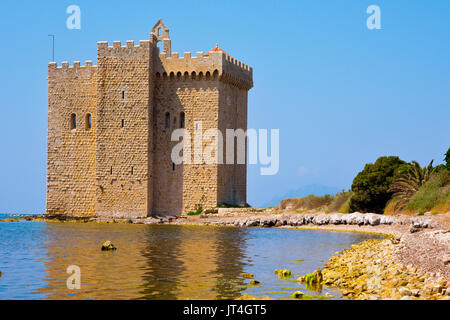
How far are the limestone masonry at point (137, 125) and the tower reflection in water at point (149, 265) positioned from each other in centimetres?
736

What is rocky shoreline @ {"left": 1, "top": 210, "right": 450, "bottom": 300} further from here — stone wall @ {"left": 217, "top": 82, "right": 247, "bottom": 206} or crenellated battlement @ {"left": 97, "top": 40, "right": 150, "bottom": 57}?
crenellated battlement @ {"left": 97, "top": 40, "right": 150, "bottom": 57}

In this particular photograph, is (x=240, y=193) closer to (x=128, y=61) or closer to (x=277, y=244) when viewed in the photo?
(x=128, y=61)

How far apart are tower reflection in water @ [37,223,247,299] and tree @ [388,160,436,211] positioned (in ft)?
23.2

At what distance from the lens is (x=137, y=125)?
92.8 ft

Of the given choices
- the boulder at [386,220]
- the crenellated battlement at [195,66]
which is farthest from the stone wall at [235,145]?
the boulder at [386,220]

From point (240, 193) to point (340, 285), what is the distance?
70.7ft

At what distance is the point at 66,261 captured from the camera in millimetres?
13430

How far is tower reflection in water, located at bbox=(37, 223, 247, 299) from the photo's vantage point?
9.52 metres

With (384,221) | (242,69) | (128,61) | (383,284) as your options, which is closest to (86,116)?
(128,61)

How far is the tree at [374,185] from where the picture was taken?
24.9m

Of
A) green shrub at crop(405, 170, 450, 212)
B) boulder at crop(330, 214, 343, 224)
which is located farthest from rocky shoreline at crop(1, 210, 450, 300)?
boulder at crop(330, 214, 343, 224)

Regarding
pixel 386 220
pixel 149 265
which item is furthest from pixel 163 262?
pixel 386 220

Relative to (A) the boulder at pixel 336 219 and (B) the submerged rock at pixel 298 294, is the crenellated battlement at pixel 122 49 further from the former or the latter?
(B) the submerged rock at pixel 298 294

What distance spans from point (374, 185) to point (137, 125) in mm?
11080
